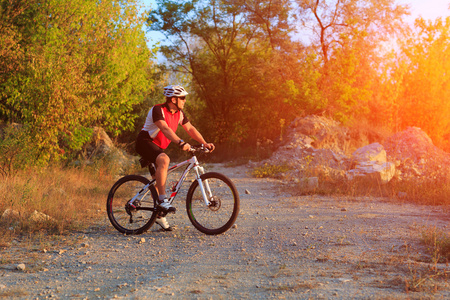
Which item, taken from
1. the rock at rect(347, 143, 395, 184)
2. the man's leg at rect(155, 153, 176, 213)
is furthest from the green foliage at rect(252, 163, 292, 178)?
the man's leg at rect(155, 153, 176, 213)

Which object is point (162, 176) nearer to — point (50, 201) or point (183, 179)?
point (183, 179)

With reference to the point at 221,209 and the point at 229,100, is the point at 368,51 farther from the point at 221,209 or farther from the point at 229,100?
the point at 221,209

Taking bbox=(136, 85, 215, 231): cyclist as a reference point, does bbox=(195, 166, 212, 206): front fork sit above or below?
below

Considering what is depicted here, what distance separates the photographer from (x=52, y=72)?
9875mm

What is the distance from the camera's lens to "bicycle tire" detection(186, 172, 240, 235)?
18.8 ft

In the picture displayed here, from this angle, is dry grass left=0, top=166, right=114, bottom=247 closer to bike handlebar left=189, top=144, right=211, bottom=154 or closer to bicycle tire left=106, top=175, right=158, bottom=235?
bicycle tire left=106, top=175, right=158, bottom=235

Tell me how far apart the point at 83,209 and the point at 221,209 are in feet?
10.4

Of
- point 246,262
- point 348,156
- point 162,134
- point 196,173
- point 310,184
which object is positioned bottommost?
point 246,262

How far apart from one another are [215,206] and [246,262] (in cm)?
124

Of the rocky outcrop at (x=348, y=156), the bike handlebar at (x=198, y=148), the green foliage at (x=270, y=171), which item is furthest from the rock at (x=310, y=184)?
the bike handlebar at (x=198, y=148)

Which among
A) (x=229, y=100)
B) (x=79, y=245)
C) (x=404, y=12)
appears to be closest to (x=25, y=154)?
(x=79, y=245)

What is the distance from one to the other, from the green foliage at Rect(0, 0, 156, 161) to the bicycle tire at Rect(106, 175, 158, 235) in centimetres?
465

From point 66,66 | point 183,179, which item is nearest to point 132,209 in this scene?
point 183,179

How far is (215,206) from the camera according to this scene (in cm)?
573
